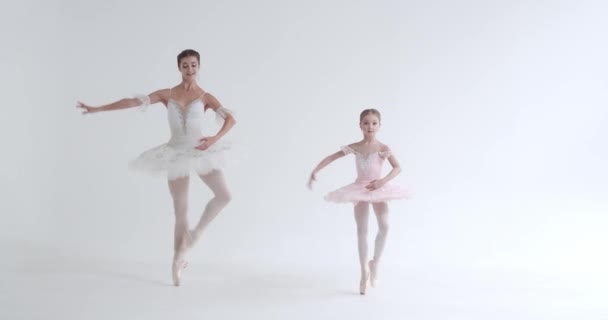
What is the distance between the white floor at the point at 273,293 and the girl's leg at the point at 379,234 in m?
0.15

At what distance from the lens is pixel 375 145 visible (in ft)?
16.3

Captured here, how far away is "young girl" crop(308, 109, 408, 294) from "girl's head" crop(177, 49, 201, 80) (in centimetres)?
127

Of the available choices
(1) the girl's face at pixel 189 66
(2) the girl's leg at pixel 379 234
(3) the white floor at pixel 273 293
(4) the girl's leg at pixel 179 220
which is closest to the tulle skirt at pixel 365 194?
(2) the girl's leg at pixel 379 234

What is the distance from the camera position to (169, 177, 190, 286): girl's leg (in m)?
4.94

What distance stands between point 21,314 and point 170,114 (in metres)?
1.75

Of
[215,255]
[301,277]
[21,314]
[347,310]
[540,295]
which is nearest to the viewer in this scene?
[21,314]

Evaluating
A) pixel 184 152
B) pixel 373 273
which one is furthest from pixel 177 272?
pixel 373 273

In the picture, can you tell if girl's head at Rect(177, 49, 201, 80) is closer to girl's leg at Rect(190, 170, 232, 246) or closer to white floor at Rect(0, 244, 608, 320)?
girl's leg at Rect(190, 170, 232, 246)

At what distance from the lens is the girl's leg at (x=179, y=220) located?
4.94 metres

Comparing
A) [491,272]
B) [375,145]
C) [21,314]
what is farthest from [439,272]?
[21,314]

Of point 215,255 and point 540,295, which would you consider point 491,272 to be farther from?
point 215,255

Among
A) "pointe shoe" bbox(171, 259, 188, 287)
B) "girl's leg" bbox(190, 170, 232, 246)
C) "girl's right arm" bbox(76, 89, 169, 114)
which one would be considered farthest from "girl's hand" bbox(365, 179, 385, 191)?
"girl's right arm" bbox(76, 89, 169, 114)

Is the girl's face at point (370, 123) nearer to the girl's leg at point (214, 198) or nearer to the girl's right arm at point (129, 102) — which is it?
the girl's leg at point (214, 198)

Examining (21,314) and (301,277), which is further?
(301,277)
